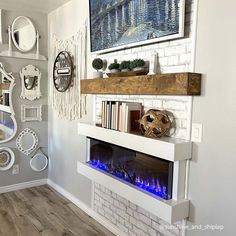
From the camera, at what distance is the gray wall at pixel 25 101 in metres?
3.50

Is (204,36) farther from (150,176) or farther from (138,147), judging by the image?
(150,176)

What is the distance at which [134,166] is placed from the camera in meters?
2.25

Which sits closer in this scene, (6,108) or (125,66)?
(125,66)

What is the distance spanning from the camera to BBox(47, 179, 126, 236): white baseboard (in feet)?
8.70

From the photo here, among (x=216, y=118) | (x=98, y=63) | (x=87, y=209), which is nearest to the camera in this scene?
(x=216, y=118)

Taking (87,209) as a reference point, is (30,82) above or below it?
above

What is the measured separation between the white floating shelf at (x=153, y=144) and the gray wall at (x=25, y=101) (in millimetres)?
1672

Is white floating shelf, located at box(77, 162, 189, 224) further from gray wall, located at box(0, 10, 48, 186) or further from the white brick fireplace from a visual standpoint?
gray wall, located at box(0, 10, 48, 186)

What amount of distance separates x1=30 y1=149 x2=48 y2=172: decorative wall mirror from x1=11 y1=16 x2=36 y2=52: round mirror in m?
1.47

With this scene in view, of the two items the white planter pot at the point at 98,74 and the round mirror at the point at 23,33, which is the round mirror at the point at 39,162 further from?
the white planter pot at the point at 98,74

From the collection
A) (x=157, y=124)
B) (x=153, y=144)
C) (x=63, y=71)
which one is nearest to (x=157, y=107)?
(x=157, y=124)

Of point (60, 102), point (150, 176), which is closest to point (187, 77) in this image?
point (150, 176)

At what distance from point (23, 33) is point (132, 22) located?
6.46 feet

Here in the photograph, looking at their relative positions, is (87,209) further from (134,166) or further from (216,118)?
(216,118)
